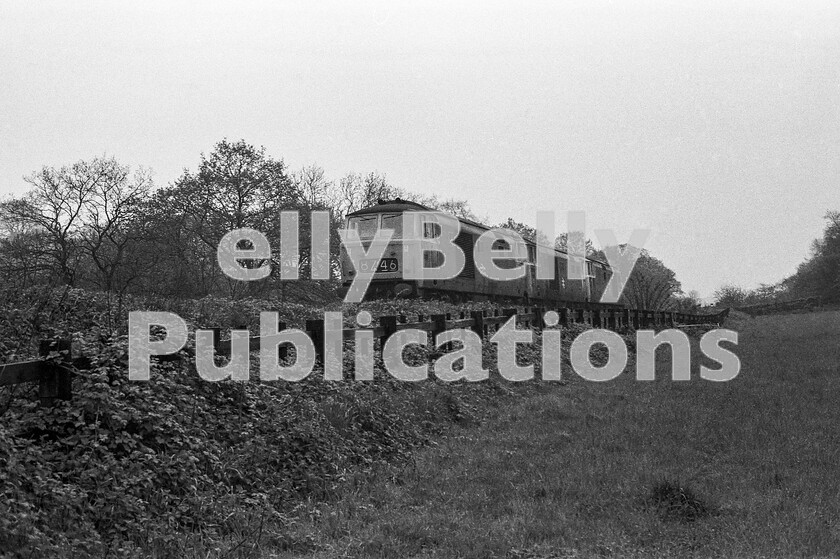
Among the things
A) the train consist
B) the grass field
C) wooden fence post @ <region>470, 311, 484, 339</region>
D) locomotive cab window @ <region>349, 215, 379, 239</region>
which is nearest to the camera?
the grass field

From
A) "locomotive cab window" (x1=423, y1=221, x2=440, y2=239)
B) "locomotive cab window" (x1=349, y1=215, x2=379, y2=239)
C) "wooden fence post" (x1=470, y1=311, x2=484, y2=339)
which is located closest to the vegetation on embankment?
"wooden fence post" (x1=470, y1=311, x2=484, y2=339)

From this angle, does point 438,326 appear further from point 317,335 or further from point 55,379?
point 55,379

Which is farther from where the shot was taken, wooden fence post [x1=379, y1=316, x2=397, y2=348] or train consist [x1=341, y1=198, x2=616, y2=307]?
train consist [x1=341, y1=198, x2=616, y2=307]

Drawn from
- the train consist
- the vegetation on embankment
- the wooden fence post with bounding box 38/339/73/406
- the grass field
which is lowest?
the grass field

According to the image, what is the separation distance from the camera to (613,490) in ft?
18.6

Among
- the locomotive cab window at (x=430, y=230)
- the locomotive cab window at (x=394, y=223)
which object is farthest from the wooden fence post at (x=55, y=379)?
the locomotive cab window at (x=430, y=230)

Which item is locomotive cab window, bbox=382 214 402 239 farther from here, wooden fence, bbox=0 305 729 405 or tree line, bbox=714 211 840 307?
tree line, bbox=714 211 840 307

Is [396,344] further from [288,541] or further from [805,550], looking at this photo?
[805,550]

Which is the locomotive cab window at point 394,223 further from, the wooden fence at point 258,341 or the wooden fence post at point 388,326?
the wooden fence post at point 388,326

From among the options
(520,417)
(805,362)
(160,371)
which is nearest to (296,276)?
(805,362)

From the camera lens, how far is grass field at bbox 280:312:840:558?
4.52 m

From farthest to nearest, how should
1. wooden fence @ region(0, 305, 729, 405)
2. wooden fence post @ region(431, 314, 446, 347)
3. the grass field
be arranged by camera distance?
wooden fence post @ region(431, 314, 446, 347) → wooden fence @ region(0, 305, 729, 405) → the grass field

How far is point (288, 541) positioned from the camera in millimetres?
4555

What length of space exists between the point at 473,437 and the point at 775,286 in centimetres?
12486
